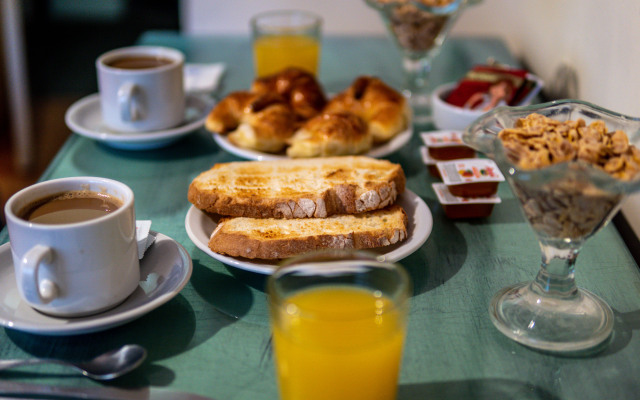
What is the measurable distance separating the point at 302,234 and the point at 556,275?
0.37m

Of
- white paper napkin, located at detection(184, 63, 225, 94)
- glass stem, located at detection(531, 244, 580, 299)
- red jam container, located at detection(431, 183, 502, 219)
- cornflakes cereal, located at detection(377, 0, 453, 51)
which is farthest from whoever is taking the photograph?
white paper napkin, located at detection(184, 63, 225, 94)

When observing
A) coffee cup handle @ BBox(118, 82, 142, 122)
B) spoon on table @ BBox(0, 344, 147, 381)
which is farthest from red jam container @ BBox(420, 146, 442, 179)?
spoon on table @ BBox(0, 344, 147, 381)

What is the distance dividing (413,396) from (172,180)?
758 mm

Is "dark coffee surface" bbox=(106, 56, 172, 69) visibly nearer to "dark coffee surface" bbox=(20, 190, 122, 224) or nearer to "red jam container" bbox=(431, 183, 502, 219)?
"dark coffee surface" bbox=(20, 190, 122, 224)

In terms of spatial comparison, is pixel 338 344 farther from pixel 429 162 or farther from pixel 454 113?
pixel 454 113

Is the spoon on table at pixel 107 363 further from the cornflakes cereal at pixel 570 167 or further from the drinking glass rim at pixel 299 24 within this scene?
the drinking glass rim at pixel 299 24

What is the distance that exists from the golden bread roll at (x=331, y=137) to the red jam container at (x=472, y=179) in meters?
0.20

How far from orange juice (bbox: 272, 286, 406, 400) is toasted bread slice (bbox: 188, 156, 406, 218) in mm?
343

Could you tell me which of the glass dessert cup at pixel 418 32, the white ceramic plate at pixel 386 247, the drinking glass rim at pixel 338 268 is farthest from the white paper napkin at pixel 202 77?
the drinking glass rim at pixel 338 268

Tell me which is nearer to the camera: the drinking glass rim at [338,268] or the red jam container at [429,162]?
the drinking glass rim at [338,268]

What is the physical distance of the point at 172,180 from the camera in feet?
4.37

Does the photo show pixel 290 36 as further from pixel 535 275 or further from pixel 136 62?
pixel 535 275

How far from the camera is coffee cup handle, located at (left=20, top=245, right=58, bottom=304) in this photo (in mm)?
758

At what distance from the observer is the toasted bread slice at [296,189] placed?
1.05 m
